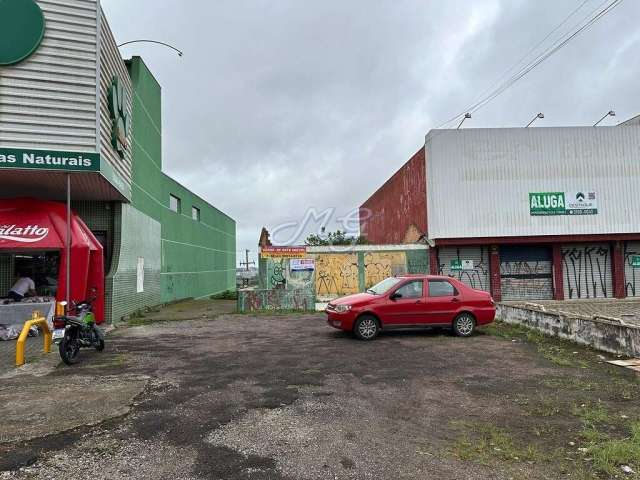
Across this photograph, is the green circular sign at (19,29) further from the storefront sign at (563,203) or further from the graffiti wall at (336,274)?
the storefront sign at (563,203)

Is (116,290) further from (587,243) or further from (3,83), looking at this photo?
(587,243)

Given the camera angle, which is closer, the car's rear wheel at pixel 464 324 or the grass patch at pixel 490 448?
the grass patch at pixel 490 448

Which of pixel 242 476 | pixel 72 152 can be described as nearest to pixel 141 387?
pixel 242 476

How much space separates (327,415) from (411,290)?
612 cm

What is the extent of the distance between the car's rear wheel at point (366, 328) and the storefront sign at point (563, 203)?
14.5 metres

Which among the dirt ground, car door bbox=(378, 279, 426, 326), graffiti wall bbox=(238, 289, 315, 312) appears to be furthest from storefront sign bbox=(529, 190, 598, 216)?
the dirt ground

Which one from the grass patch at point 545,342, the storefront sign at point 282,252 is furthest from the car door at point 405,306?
the storefront sign at point 282,252

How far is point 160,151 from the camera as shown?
20656mm

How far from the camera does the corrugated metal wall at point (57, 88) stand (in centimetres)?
1081

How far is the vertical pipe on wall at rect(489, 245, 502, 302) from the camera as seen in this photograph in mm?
21844

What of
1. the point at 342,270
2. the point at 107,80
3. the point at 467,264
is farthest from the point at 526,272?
the point at 107,80

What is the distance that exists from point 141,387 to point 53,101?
7925mm

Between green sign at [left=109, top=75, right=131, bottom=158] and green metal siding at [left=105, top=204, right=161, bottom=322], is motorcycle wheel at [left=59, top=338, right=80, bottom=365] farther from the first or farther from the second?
green sign at [left=109, top=75, right=131, bottom=158]

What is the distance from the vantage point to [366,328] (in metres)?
10.7
